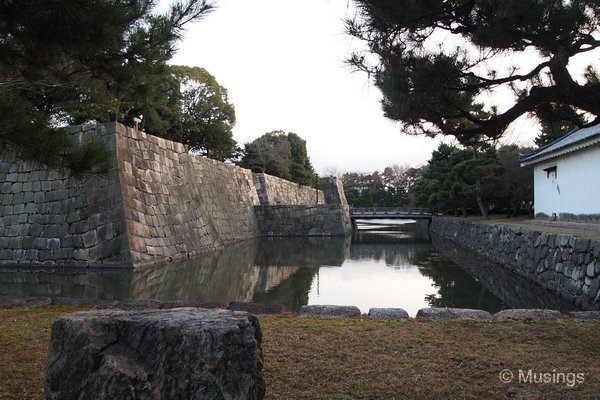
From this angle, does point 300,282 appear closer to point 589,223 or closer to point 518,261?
point 518,261

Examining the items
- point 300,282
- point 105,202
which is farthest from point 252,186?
point 300,282

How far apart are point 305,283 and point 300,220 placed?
1175 cm

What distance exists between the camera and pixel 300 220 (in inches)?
746

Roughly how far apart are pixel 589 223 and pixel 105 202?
9.92 meters

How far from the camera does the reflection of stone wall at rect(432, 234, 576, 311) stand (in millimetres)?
5820

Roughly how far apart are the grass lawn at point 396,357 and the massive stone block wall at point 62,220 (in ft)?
15.0

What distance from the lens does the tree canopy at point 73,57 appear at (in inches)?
77.7

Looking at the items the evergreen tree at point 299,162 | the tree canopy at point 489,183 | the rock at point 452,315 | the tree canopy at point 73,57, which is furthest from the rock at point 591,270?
the evergreen tree at point 299,162

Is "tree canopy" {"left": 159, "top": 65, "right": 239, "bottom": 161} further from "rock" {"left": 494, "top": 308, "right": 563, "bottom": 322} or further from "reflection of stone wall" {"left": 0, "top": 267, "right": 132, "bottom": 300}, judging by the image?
"rock" {"left": 494, "top": 308, "right": 563, "bottom": 322}

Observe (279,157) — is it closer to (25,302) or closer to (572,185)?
(572,185)

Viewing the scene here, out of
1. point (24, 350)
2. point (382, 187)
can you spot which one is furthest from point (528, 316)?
point (382, 187)

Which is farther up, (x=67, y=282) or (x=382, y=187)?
(x=382, y=187)

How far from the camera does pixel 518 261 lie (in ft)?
28.4

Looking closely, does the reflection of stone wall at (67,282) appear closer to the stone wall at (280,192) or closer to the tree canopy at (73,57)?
the tree canopy at (73,57)
